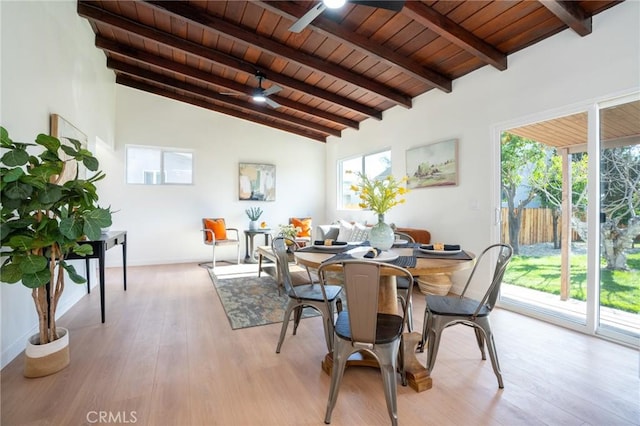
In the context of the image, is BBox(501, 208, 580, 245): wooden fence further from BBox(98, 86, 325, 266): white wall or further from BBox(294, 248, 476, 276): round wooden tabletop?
BBox(98, 86, 325, 266): white wall

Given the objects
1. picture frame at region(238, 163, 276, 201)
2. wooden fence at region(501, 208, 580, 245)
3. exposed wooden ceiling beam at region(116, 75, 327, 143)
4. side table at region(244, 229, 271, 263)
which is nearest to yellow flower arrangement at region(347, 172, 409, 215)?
wooden fence at region(501, 208, 580, 245)

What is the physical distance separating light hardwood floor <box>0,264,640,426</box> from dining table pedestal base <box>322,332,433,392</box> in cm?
5

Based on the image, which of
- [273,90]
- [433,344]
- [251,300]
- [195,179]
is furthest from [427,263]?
[195,179]

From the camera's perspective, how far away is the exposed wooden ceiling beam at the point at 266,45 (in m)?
3.09

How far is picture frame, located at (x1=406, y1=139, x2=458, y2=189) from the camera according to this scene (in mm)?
3827

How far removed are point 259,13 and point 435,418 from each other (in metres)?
3.62

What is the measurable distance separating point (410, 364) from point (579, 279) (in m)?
2.11

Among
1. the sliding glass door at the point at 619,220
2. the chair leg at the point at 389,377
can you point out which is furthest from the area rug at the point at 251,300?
the sliding glass door at the point at 619,220

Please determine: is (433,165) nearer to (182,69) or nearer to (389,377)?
(389,377)

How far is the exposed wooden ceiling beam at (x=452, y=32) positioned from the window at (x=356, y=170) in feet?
7.01

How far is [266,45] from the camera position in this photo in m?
3.43

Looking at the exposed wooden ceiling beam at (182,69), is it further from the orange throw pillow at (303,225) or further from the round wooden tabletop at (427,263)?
the round wooden tabletop at (427,263)

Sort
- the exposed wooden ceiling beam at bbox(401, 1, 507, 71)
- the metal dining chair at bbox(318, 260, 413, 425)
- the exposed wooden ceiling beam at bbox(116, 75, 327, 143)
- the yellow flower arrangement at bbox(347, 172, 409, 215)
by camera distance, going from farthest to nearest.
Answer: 1. the exposed wooden ceiling beam at bbox(116, 75, 327, 143)
2. the exposed wooden ceiling beam at bbox(401, 1, 507, 71)
3. the yellow flower arrangement at bbox(347, 172, 409, 215)
4. the metal dining chair at bbox(318, 260, 413, 425)

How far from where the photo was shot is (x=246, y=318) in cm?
298
